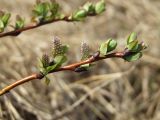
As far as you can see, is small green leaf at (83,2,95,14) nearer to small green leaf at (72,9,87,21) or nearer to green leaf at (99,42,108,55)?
small green leaf at (72,9,87,21)

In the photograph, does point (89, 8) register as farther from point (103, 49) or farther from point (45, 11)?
point (103, 49)

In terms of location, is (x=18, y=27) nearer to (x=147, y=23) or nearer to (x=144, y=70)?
(x=144, y=70)

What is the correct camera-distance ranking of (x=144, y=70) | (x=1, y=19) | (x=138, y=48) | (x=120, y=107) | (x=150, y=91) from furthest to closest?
(x=144, y=70) → (x=150, y=91) → (x=120, y=107) → (x=1, y=19) → (x=138, y=48)

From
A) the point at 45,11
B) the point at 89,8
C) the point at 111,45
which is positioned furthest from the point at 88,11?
the point at 111,45

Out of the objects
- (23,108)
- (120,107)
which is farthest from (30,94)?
(120,107)

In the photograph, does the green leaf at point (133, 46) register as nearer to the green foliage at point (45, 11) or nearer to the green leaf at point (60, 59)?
the green leaf at point (60, 59)

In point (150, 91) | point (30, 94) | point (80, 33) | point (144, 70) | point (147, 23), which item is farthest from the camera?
point (147, 23)

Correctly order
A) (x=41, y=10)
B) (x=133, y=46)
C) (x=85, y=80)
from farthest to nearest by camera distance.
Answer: (x=85, y=80), (x=41, y=10), (x=133, y=46)

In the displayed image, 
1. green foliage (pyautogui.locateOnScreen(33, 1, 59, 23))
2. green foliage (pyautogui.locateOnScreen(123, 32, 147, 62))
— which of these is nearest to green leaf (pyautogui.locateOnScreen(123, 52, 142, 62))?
green foliage (pyautogui.locateOnScreen(123, 32, 147, 62))
